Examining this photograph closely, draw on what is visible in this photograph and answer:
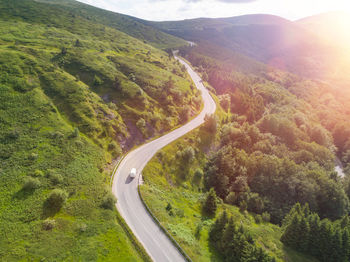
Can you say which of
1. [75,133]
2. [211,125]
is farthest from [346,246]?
[75,133]

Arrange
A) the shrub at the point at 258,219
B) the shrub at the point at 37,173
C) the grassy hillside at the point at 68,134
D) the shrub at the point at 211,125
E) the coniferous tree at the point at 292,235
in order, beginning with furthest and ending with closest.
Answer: the shrub at the point at 211,125 → the shrub at the point at 258,219 → the coniferous tree at the point at 292,235 → the shrub at the point at 37,173 → the grassy hillside at the point at 68,134

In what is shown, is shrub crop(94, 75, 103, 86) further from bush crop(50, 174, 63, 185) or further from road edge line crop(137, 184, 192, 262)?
road edge line crop(137, 184, 192, 262)

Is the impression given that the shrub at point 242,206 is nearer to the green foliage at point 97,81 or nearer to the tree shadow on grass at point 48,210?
the tree shadow on grass at point 48,210

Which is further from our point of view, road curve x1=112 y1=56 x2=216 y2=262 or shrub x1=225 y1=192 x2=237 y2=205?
shrub x1=225 y1=192 x2=237 y2=205

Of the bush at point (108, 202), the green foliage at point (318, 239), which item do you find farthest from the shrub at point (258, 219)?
the bush at point (108, 202)

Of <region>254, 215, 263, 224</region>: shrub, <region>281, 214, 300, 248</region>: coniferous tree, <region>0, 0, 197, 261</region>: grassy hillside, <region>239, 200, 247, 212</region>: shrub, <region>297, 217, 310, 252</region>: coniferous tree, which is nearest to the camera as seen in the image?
<region>0, 0, 197, 261</region>: grassy hillside

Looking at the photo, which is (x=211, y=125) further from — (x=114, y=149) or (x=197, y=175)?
(x=114, y=149)

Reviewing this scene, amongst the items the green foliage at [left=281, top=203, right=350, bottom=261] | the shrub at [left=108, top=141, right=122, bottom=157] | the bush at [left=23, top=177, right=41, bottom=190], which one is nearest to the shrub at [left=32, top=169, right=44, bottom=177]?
the bush at [left=23, top=177, right=41, bottom=190]
